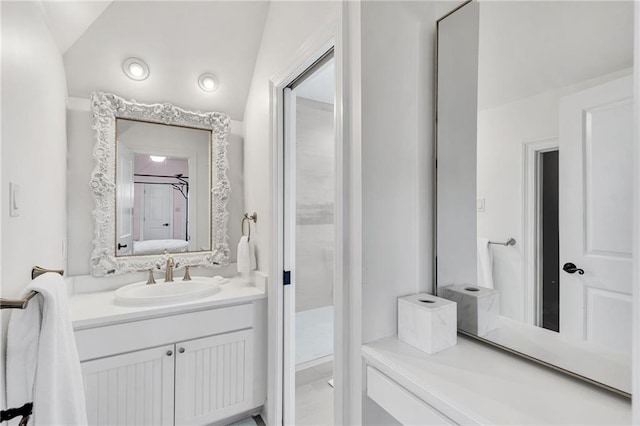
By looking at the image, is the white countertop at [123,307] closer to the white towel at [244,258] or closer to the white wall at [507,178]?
the white towel at [244,258]

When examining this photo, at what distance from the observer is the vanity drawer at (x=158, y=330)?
4.83 ft

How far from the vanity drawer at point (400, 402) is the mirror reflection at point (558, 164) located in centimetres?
44

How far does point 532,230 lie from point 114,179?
87.4 inches

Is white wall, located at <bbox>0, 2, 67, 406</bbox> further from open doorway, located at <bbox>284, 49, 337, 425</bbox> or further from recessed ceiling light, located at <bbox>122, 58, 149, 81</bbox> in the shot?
open doorway, located at <bbox>284, 49, 337, 425</bbox>

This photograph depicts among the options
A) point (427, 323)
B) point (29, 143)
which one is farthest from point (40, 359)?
point (427, 323)

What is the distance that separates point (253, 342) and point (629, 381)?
1.68 metres

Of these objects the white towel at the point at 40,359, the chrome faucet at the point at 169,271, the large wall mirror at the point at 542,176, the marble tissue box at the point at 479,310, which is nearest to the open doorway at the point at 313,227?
the chrome faucet at the point at 169,271

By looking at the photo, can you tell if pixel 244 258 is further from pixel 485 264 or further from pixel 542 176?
pixel 542 176

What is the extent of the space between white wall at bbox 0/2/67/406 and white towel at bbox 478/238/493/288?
1491 mm

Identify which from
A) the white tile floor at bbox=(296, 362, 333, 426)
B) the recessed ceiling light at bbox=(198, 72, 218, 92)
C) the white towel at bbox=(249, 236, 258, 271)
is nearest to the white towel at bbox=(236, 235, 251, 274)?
the white towel at bbox=(249, 236, 258, 271)

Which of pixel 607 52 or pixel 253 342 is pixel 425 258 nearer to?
pixel 607 52

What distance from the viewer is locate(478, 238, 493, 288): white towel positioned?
1083 mm

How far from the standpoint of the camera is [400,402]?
89cm

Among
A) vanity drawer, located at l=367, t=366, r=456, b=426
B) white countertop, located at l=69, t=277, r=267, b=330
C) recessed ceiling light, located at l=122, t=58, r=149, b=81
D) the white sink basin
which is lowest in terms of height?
vanity drawer, located at l=367, t=366, r=456, b=426
